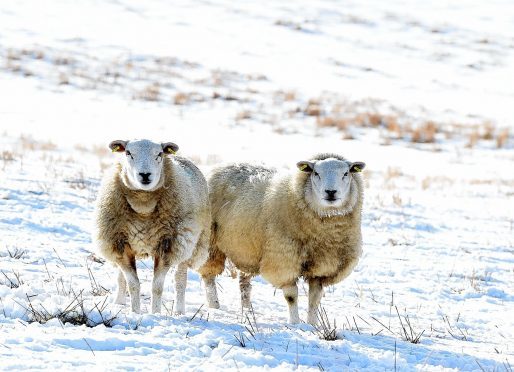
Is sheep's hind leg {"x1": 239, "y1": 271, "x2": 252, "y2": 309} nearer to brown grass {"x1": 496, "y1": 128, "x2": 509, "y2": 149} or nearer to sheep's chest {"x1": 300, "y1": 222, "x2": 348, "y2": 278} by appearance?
sheep's chest {"x1": 300, "y1": 222, "x2": 348, "y2": 278}

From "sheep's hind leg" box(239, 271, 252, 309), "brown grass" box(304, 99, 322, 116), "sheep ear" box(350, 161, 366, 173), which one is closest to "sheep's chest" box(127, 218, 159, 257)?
"sheep's hind leg" box(239, 271, 252, 309)

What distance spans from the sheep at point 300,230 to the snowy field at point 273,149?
0.39m

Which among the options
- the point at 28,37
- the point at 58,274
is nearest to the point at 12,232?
the point at 58,274

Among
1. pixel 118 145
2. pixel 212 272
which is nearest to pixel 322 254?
pixel 212 272

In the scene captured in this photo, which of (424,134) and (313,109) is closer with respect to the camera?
(424,134)

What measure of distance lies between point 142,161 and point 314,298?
6.59ft

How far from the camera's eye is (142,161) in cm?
633

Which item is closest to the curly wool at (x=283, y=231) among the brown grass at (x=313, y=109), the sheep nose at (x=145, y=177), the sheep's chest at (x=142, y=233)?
the sheep's chest at (x=142, y=233)

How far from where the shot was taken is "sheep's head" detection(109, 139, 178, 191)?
20.5ft

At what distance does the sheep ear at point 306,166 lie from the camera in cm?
711

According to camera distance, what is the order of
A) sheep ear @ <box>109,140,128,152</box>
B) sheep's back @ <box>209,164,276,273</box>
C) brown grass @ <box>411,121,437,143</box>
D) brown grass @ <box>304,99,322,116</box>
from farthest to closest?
1. brown grass @ <box>304,99,322,116</box>
2. brown grass @ <box>411,121,437,143</box>
3. sheep's back @ <box>209,164,276,273</box>
4. sheep ear @ <box>109,140,128,152</box>

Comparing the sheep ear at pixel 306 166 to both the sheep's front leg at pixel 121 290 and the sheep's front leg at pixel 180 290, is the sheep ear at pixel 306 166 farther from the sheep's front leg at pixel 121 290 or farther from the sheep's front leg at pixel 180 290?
the sheep's front leg at pixel 121 290

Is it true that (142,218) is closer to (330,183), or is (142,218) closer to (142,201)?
(142,201)

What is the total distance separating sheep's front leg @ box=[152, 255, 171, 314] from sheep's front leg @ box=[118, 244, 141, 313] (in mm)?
138
